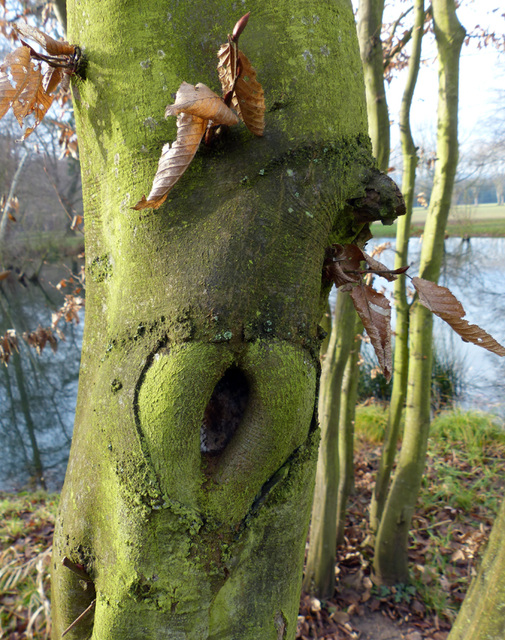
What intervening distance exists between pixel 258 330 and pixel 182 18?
637 mm

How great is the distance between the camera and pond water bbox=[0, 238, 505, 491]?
21.1 ft

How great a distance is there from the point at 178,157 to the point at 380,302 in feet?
1.69

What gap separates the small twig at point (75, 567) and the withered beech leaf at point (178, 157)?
78 cm

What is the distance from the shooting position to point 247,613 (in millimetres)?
873

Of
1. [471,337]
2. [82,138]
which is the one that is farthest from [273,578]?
[82,138]

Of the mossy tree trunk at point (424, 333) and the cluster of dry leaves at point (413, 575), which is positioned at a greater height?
the mossy tree trunk at point (424, 333)

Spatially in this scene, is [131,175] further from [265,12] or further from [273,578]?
[273,578]

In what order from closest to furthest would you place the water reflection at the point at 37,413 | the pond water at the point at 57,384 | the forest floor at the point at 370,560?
the forest floor at the point at 370,560
the water reflection at the point at 37,413
the pond water at the point at 57,384

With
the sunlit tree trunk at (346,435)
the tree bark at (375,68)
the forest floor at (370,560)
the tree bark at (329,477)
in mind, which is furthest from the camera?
the sunlit tree trunk at (346,435)

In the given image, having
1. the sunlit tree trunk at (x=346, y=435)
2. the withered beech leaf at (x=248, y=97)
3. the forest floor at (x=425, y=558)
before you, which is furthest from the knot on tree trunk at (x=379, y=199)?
the forest floor at (x=425, y=558)

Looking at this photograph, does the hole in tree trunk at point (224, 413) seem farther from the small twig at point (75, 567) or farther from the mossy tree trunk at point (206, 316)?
the small twig at point (75, 567)

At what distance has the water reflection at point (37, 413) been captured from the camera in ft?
20.5

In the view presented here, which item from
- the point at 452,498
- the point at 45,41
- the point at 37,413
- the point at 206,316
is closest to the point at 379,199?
the point at 206,316

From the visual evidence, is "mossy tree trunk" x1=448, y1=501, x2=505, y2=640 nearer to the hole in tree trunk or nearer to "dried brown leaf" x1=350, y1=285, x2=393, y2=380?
"dried brown leaf" x1=350, y1=285, x2=393, y2=380
